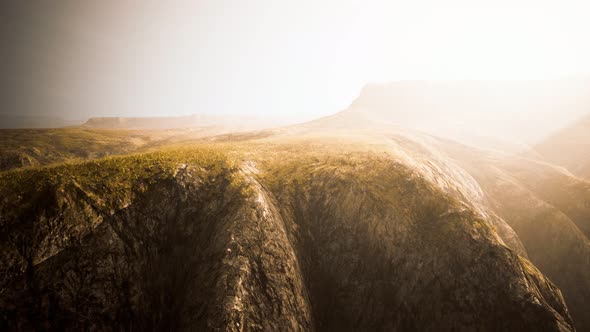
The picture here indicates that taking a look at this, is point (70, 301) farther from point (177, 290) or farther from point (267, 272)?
point (267, 272)

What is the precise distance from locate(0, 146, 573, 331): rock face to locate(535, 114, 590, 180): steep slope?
76.2 meters

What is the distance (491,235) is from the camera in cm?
1842

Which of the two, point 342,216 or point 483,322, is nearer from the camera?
point 483,322

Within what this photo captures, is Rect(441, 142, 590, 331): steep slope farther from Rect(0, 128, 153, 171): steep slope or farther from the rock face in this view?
Rect(0, 128, 153, 171): steep slope

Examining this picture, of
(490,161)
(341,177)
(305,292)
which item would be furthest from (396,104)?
(305,292)

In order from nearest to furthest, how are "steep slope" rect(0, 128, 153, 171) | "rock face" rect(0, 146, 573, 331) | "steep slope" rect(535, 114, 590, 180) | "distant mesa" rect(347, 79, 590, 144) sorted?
1. "rock face" rect(0, 146, 573, 331)
2. "steep slope" rect(0, 128, 153, 171)
3. "steep slope" rect(535, 114, 590, 180)
4. "distant mesa" rect(347, 79, 590, 144)

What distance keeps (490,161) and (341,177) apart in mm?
71070

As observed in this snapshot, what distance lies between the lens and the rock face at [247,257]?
1262 cm

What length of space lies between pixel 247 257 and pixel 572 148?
129115 millimetres

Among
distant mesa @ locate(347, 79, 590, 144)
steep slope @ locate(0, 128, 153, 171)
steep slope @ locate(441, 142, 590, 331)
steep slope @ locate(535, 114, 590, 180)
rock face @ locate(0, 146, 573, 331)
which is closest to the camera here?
rock face @ locate(0, 146, 573, 331)

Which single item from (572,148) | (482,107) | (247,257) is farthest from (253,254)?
(482,107)

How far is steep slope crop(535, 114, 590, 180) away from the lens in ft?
218

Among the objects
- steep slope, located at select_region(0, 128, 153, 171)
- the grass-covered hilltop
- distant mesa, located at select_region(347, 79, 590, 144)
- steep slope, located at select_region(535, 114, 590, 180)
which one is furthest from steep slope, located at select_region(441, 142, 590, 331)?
steep slope, located at select_region(0, 128, 153, 171)

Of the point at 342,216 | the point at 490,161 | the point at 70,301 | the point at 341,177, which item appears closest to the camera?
the point at 70,301
